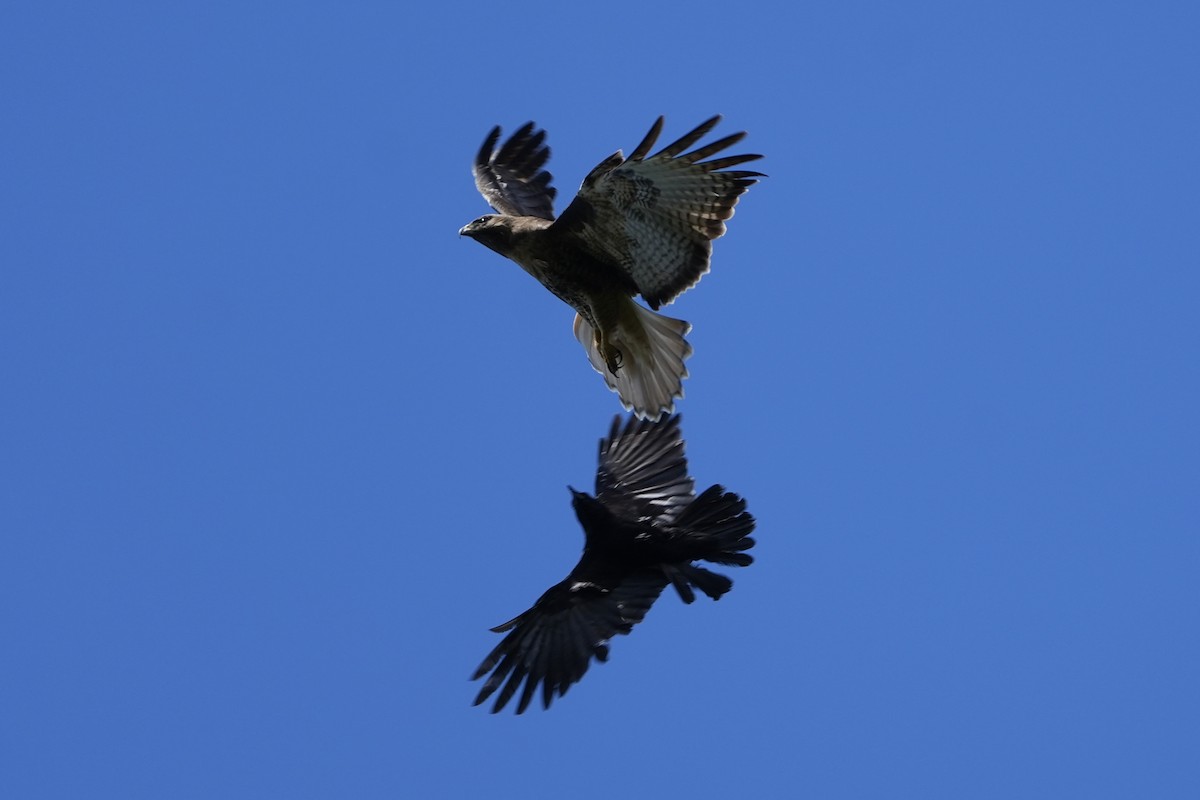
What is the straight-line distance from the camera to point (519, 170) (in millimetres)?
11477

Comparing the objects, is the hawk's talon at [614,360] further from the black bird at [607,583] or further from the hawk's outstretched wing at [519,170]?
the hawk's outstretched wing at [519,170]

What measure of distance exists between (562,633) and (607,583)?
1.34 feet

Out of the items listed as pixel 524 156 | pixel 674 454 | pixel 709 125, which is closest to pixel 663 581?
pixel 674 454

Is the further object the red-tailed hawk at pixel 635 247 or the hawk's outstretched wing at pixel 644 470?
the hawk's outstretched wing at pixel 644 470

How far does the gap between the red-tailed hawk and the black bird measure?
90cm

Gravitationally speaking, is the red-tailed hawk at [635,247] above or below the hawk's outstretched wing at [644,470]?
above

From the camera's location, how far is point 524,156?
11500mm

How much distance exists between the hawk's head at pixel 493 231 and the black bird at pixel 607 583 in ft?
4.92

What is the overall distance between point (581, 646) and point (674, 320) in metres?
2.11

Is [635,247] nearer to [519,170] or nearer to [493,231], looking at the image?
[493,231]

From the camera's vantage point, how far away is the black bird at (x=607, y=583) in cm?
893

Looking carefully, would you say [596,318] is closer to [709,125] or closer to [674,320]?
[674,320]

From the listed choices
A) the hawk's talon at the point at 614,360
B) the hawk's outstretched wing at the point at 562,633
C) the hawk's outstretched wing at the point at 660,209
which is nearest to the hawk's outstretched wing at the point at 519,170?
the hawk's talon at the point at 614,360

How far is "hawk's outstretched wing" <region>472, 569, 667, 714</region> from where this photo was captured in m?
8.88
